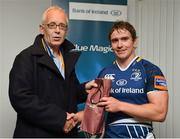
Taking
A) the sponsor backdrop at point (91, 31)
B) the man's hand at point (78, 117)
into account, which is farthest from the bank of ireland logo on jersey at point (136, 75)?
the sponsor backdrop at point (91, 31)

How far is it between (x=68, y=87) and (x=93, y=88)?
159 millimetres

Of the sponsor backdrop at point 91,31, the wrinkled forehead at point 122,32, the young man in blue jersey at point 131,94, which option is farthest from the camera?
the sponsor backdrop at point 91,31

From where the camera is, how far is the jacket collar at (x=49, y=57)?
5.05 feet

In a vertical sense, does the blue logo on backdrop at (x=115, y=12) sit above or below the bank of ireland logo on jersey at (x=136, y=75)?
above

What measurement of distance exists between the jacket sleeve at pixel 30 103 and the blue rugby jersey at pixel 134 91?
0.27 metres

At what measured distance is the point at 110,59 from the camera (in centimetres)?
261

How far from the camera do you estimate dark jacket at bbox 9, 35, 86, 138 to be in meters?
1.45

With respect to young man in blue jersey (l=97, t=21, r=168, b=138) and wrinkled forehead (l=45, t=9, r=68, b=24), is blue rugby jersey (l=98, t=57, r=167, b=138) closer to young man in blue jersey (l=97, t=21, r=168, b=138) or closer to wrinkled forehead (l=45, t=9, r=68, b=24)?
young man in blue jersey (l=97, t=21, r=168, b=138)

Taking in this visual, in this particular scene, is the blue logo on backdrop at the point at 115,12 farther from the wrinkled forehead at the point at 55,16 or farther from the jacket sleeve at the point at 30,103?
the jacket sleeve at the point at 30,103

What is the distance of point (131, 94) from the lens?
1.50 metres

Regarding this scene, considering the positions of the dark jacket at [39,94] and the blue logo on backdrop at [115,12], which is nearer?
the dark jacket at [39,94]

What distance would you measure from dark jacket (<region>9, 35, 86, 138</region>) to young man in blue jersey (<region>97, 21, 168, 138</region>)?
0.72ft

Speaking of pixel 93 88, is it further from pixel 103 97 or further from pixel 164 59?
pixel 164 59

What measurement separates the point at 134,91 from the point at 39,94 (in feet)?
1.56
